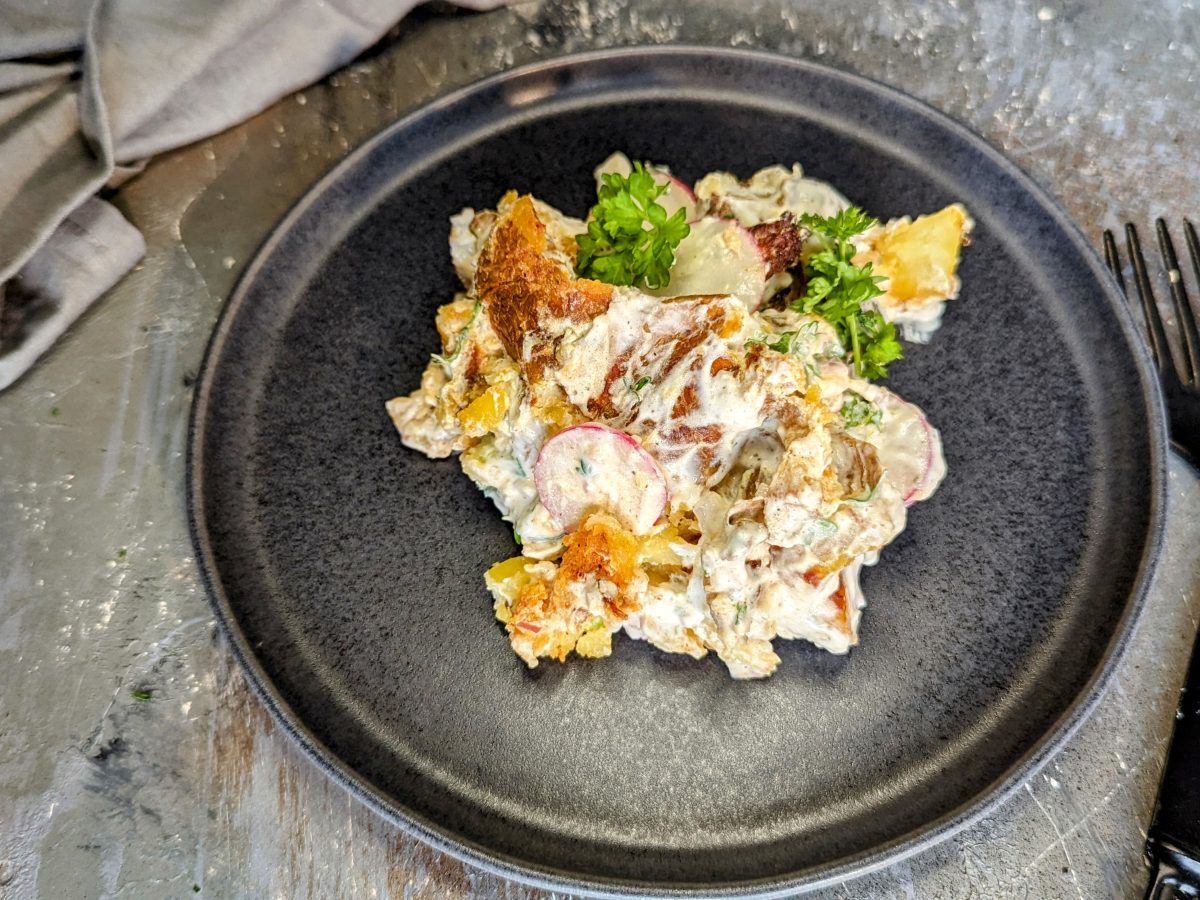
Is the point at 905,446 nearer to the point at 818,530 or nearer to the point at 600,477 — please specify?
the point at 818,530

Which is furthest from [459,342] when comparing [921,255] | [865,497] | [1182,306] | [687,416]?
[1182,306]

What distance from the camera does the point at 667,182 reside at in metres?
2.24

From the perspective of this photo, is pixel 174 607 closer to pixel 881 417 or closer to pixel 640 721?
pixel 640 721

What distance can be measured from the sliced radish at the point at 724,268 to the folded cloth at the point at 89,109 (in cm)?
148

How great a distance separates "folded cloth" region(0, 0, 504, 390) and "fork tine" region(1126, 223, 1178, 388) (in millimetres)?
2524

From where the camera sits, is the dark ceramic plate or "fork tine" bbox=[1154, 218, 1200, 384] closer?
the dark ceramic plate

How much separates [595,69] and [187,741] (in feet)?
7.00

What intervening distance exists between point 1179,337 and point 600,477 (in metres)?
1.76

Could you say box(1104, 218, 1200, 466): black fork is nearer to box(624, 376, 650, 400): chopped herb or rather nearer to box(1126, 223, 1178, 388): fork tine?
box(1126, 223, 1178, 388): fork tine

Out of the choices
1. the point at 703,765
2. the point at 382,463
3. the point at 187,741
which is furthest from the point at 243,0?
the point at 703,765

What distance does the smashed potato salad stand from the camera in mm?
1807

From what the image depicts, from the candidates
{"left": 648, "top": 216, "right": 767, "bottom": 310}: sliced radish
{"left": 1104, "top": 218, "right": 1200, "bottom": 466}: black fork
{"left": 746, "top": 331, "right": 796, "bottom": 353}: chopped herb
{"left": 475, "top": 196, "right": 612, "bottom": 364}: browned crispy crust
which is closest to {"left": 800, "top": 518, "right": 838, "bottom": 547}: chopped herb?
{"left": 746, "top": 331, "right": 796, "bottom": 353}: chopped herb

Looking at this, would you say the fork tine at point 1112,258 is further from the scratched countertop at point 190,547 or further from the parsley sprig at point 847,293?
the parsley sprig at point 847,293

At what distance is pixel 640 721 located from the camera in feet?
6.60
